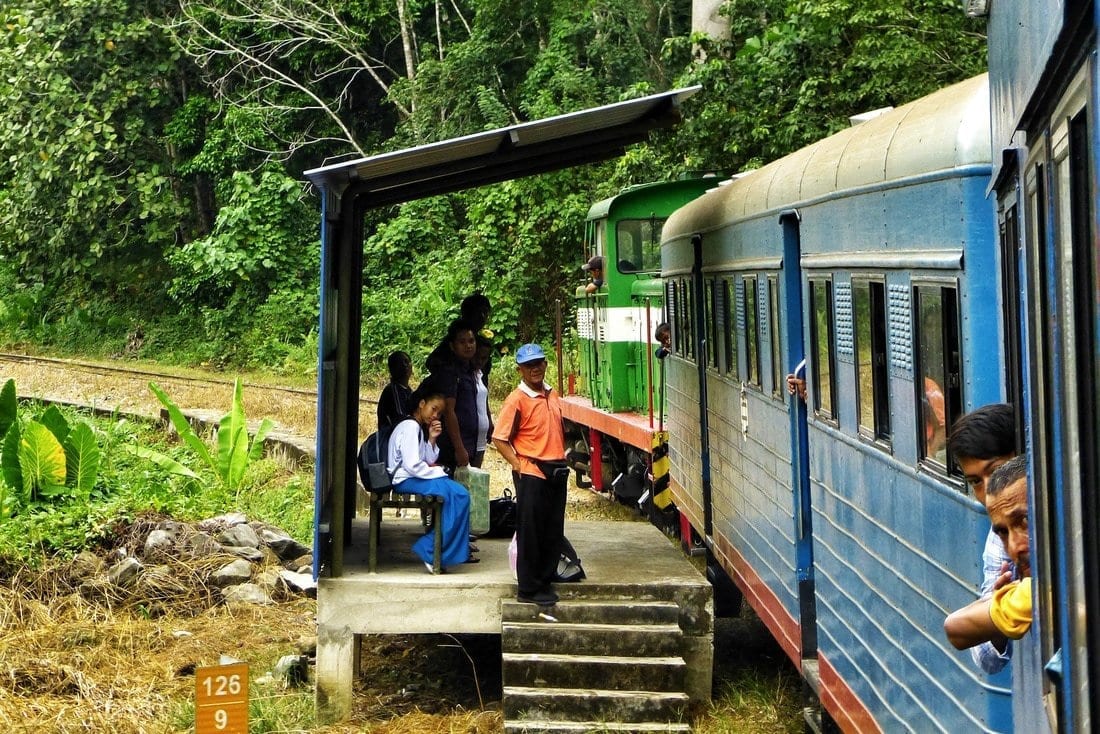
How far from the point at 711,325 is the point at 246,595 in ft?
12.0

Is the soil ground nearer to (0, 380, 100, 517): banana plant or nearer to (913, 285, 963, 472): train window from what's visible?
(0, 380, 100, 517): banana plant

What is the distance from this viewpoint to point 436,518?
26.5ft

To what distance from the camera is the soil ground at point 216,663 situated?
7707mm

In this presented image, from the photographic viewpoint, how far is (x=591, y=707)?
741 cm

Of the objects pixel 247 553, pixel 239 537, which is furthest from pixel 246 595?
pixel 239 537

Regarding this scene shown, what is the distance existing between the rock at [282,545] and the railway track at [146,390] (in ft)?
20.3

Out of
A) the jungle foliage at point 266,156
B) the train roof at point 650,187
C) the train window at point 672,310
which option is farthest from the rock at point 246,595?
the jungle foliage at point 266,156

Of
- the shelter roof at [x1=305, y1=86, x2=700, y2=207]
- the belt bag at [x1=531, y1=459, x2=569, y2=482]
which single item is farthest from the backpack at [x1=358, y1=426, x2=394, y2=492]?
the shelter roof at [x1=305, y1=86, x2=700, y2=207]

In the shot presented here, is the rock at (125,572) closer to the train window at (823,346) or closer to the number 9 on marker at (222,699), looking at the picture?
the number 9 on marker at (222,699)

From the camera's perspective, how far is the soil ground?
771cm

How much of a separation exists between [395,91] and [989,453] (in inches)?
979

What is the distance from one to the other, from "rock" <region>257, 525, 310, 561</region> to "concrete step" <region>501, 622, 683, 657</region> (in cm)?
393

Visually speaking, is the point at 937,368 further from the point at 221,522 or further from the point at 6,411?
the point at 6,411

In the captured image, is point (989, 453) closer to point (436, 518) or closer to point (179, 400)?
point (436, 518)
